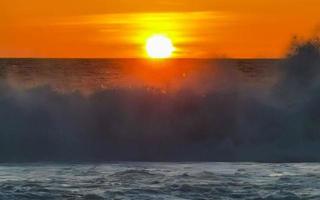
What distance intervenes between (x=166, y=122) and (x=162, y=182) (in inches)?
397

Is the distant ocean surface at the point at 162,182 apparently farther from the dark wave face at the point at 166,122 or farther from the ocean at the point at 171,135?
the dark wave face at the point at 166,122

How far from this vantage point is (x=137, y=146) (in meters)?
23.4

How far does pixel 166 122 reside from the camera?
985 inches

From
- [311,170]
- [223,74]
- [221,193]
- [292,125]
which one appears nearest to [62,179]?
[221,193]

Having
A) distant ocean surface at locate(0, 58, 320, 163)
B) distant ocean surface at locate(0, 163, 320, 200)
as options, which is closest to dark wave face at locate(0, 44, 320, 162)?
distant ocean surface at locate(0, 58, 320, 163)

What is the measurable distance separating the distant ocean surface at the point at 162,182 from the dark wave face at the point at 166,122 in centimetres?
375

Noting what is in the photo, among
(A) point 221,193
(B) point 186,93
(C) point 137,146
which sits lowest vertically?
(A) point 221,193

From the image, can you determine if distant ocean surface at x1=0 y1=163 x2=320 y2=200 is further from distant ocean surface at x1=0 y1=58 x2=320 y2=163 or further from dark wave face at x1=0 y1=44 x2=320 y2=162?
dark wave face at x1=0 y1=44 x2=320 y2=162

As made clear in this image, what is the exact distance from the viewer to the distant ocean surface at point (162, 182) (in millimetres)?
13578

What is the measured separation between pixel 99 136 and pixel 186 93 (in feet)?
A: 15.2

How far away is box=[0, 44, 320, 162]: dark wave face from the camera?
2259 cm

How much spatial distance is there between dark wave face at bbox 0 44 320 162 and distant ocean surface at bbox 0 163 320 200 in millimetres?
3747

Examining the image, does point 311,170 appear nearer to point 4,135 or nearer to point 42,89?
point 4,135

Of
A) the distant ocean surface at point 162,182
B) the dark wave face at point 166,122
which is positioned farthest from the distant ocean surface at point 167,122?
the distant ocean surface at point 162,182
